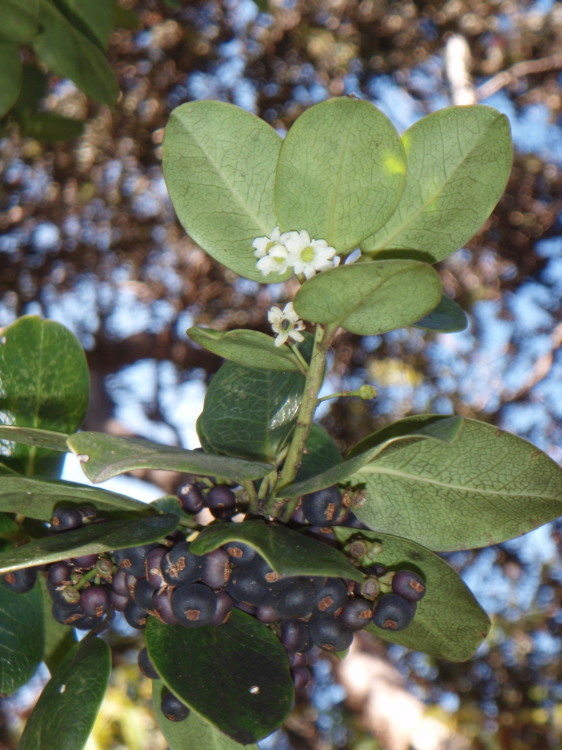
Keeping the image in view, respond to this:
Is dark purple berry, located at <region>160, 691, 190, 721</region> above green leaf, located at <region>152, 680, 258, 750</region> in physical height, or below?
above

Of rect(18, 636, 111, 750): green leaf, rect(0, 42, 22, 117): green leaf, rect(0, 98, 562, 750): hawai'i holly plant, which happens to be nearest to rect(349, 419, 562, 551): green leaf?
rect(0, 98, 562, 750): hawai'i holly plant

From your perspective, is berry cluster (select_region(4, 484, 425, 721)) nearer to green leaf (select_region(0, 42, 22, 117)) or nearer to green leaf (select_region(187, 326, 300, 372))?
green leaf (select_region(187, 326, 300, 372))

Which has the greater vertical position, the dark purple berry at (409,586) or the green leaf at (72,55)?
the green leaf at (72,55)

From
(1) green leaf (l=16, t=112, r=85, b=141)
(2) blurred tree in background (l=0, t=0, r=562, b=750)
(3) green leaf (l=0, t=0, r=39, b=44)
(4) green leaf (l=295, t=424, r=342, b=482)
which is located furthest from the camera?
(2) blurred tree in background (l=0, t=0, r=562, b=750)

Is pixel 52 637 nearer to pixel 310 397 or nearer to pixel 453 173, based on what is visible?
pixel 310 397

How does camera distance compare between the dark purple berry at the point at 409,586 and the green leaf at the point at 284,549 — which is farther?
the dark purple berry at the point at 409,586

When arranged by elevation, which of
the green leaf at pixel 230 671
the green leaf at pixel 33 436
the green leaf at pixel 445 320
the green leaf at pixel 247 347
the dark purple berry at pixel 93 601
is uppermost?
the green leaf at pixel 247 347

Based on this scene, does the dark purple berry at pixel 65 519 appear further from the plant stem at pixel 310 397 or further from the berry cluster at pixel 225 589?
the plant stem at pixel 310 397

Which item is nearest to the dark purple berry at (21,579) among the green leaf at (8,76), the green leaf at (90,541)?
the green leaf at (90,541)
